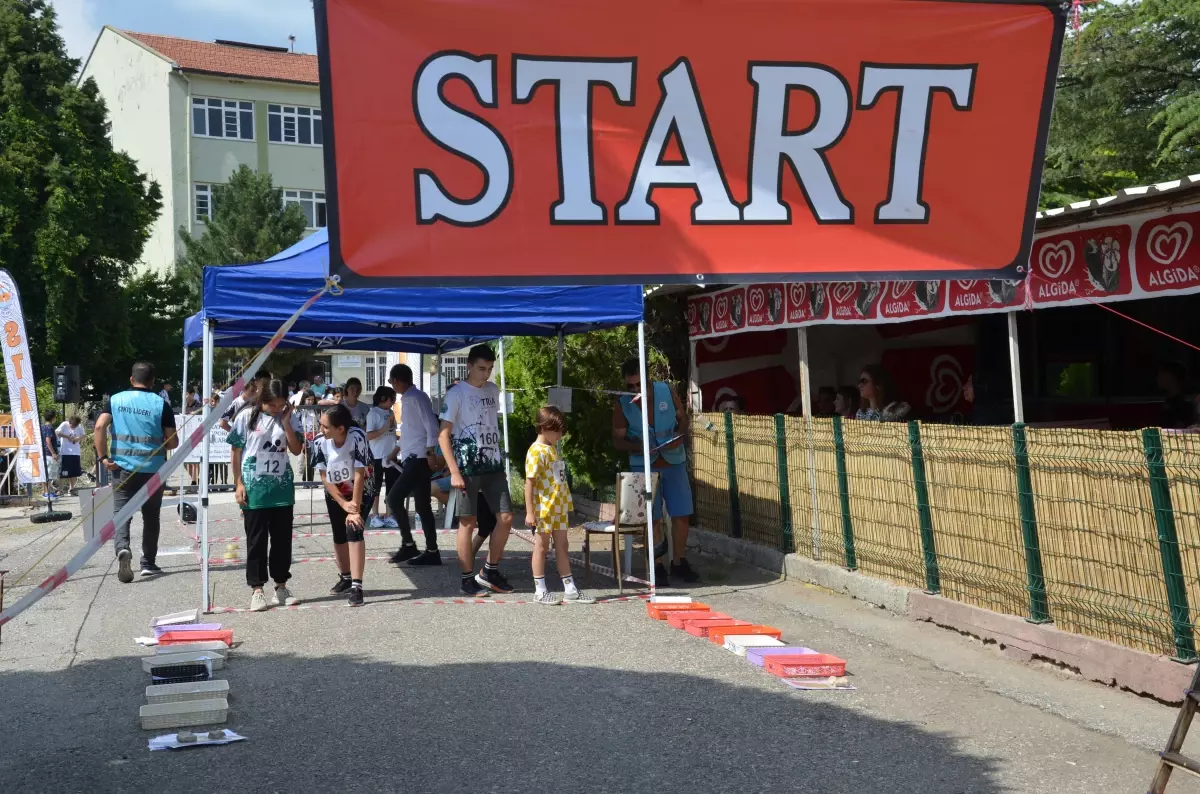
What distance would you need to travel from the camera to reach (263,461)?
9125 mm

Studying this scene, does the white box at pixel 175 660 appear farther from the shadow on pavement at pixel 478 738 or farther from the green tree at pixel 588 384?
the green tree at pixel 588 384

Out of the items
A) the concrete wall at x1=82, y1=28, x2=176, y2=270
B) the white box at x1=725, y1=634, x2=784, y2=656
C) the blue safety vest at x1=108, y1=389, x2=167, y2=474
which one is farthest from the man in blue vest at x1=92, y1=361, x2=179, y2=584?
the concrete wall at x1=82, y1=28, x2=176, y2=270

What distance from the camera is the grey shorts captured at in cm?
962

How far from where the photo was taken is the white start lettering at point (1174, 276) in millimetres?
7488

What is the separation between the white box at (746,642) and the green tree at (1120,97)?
14740 millimetres

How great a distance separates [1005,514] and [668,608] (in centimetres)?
253

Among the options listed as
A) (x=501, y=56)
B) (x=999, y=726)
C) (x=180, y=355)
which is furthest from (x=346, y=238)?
(x=180, y=355)

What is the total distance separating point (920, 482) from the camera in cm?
888

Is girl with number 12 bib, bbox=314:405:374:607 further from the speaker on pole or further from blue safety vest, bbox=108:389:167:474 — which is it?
the speaker on pole

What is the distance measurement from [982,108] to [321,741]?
4.06m

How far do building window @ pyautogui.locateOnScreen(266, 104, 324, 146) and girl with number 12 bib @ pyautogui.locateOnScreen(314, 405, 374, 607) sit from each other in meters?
43.1

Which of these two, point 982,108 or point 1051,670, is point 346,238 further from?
point 1051,670

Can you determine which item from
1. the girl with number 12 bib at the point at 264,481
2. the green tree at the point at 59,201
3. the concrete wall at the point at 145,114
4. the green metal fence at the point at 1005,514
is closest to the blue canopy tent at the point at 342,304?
the girl with number 12 bib at the point at 264,481

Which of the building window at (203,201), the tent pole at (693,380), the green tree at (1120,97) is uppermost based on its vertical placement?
the building window at (203,201)
